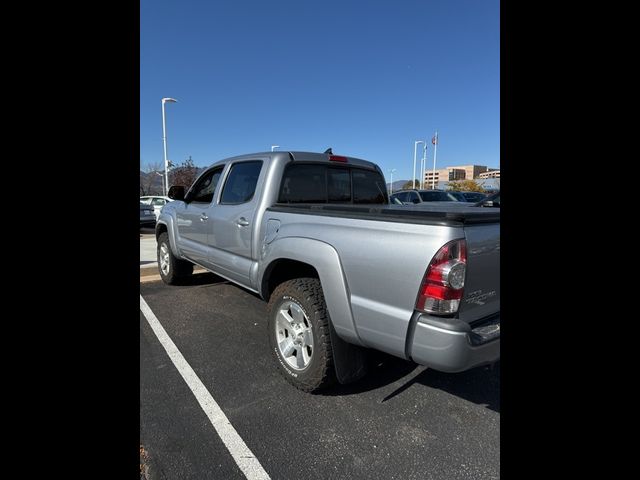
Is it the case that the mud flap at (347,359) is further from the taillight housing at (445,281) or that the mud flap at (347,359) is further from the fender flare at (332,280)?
the taillight housing at (445,281)

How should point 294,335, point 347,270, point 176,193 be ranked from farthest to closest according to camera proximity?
point 176,193
point 294,335
point 347,270

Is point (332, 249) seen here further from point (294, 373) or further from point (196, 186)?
point (196, 186)

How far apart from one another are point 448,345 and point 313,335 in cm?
Answer: 100

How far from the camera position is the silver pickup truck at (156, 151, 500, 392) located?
6.36ft

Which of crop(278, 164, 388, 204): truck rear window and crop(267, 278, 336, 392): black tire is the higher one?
crop(278, 164, 388, 204): truck rear window

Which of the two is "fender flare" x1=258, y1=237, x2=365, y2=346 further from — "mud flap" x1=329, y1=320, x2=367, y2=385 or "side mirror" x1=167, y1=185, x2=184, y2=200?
"side mirror" x1=167, y1=185, x2=184, y2=200

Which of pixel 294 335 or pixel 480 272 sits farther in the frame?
pixel 294 335

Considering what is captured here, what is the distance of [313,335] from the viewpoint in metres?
2.57

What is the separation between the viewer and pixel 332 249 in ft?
7.86

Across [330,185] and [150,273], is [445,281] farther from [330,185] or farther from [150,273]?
[150,273]

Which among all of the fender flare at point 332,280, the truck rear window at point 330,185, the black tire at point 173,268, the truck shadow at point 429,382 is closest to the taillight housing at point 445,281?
the fender flare at point 332,280

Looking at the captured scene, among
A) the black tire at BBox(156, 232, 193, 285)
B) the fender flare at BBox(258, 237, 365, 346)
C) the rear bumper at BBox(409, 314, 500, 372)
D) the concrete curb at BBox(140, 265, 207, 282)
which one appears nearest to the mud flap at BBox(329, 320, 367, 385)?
the fender flare at BBox(258, 237, 365, 346)

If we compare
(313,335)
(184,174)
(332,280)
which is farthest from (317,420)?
(184,174)
